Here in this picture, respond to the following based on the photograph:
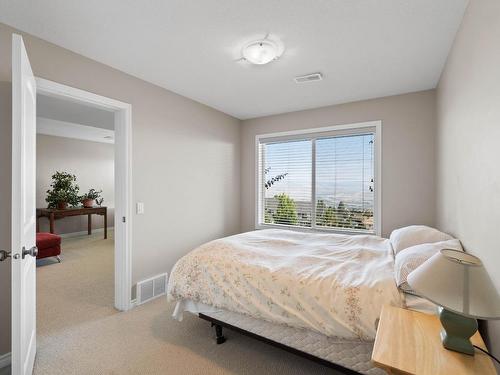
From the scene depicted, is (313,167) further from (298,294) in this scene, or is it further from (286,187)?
(298,294)

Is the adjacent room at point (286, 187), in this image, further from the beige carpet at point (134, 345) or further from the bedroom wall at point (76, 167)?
the bedroom wall at point (76, 167)

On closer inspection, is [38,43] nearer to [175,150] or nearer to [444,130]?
[175,150]

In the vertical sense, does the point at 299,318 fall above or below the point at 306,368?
above

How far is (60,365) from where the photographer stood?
1897 millimetres

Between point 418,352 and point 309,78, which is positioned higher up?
point 309,78

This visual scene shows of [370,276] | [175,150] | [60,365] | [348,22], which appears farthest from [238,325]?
[348,22]

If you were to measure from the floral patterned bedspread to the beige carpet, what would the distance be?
1.31 ft

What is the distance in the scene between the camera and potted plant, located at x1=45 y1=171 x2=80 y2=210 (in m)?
5.78

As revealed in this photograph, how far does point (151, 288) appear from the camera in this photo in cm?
295

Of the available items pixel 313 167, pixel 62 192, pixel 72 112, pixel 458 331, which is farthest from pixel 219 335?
pixel 62 192

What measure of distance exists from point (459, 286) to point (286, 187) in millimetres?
3274

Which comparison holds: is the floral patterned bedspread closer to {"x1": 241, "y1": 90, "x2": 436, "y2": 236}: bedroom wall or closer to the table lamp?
the table lamp

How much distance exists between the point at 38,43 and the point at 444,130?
373cm

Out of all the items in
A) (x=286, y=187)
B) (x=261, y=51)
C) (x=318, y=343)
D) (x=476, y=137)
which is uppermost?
(x=261, y=51)
